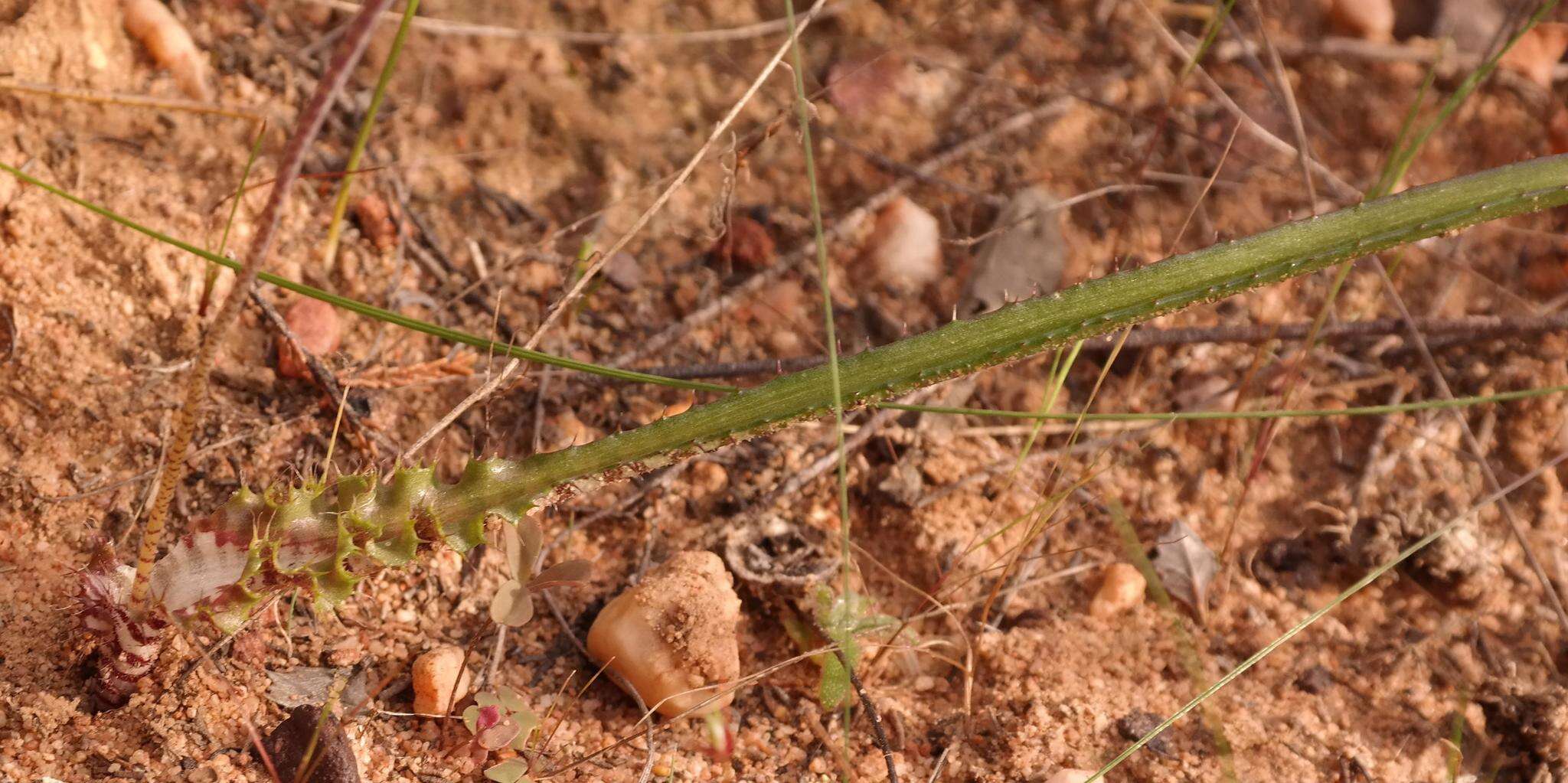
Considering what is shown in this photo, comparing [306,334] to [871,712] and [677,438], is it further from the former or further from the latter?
[871,712]

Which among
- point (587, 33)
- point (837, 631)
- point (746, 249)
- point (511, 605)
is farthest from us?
point (587, 33)

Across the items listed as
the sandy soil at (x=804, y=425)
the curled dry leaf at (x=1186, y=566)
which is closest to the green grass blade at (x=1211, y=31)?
the sandy soil at (x=804, y=425)

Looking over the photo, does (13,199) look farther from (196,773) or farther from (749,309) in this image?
(749,309)

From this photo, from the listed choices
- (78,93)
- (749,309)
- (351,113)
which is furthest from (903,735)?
(78,93)

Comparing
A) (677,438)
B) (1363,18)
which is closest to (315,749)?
(677,438)

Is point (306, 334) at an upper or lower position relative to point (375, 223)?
lower

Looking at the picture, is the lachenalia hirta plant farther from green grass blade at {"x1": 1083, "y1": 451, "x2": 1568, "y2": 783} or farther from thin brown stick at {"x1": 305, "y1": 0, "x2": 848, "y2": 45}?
thin brown stick at {"x1": 305, "y1": 0, "x2": 848, "y2": 45}

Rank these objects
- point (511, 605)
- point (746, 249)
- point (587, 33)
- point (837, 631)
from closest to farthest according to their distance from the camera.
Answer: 1. point (511, 605)
2. point (837, 631)
3. point (746, 249)
4. point (587, 33)
